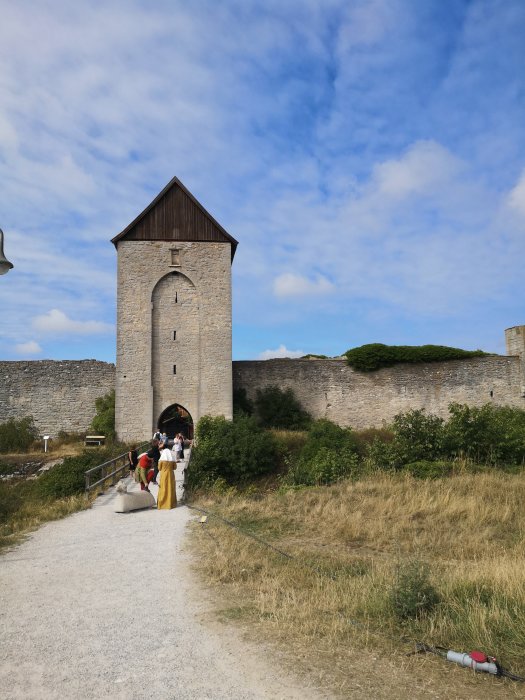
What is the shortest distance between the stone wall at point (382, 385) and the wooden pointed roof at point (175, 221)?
6.37m

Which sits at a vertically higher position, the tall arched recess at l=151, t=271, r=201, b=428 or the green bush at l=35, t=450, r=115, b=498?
the tall arched recess at l=151, t=271, r=201, b=428

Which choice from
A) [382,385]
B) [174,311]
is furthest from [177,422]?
[382,385]

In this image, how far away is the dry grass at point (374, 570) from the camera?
426 cm

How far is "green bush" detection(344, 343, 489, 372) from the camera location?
87.9 feet

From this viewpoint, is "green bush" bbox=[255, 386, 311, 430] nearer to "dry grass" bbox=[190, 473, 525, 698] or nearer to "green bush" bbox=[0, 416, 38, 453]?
"green bush" bbox=[0, 416, 38, 453]

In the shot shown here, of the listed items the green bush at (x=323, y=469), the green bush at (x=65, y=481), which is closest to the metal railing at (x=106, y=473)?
the green bush at (x=65, y=481)

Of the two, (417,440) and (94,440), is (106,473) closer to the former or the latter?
(94,440)

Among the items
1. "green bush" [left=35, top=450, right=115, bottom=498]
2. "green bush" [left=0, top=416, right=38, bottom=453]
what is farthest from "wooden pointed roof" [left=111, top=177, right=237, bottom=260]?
"green bush" [left=35, top=450, right=115, bottom=498]

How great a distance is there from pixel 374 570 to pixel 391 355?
21.4 metres

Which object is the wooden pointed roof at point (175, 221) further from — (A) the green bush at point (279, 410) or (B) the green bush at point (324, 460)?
(B) the green bush at point (324, 460)

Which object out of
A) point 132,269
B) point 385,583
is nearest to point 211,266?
point 132,269

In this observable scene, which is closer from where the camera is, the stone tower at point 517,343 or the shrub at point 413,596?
the shrub at point 413,596

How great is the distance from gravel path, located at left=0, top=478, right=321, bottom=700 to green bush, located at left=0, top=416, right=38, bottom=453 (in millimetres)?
18279

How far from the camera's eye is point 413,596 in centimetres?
477
